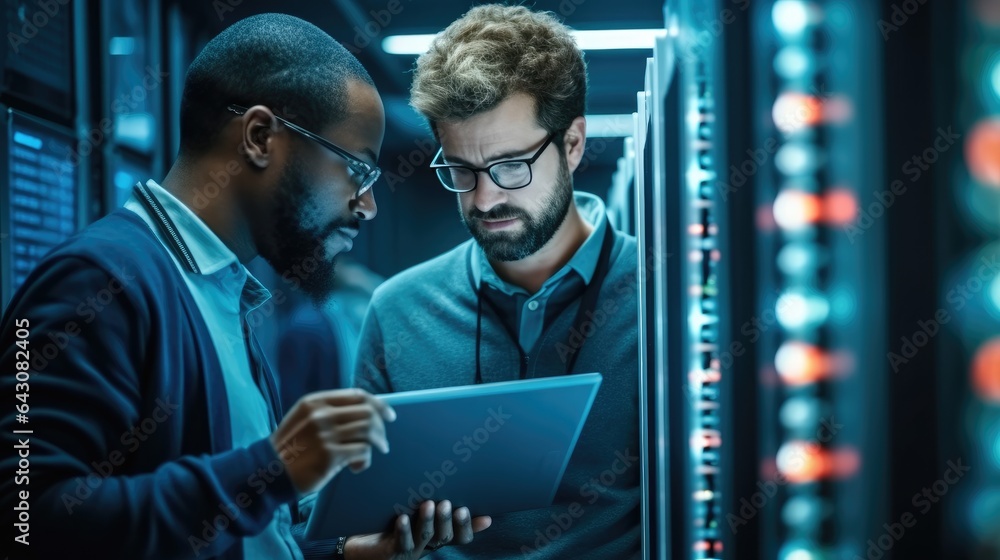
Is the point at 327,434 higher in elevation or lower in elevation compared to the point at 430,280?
lower

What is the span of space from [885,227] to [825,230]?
107mm

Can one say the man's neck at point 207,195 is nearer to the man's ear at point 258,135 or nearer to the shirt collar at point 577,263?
the man's ear at point 258,135

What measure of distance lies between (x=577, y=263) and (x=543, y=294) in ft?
0.30

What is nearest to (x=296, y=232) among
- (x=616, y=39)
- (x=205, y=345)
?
(x=205, y=345)

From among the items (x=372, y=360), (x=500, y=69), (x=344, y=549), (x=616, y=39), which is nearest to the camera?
(x=344, y=549)

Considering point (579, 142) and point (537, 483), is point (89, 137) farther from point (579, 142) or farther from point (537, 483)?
point (537, 483)

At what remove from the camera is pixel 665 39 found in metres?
1.17

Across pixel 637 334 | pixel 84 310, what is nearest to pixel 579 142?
pixel 637 334

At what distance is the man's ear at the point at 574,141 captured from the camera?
1.63m

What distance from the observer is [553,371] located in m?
1.62

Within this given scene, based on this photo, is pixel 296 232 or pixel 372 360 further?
pixel 372 360

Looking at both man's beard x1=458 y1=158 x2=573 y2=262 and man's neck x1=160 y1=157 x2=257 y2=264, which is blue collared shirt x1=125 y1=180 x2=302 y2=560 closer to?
man's neck x1=160 y1=157 x2=257 y2=264

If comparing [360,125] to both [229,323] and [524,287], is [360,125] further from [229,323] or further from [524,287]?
[524,287]

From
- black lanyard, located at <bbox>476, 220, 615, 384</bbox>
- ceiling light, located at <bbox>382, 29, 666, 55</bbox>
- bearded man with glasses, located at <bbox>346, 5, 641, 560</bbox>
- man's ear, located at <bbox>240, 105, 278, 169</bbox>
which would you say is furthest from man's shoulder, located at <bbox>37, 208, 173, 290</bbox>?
ceiling light, located at <bbox>382, 29, 666, 55</bbox>
